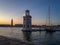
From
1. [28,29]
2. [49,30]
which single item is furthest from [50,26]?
[28,29]

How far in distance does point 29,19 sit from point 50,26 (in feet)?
74.5

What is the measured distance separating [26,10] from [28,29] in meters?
13.5

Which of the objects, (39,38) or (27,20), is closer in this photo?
(39,38)

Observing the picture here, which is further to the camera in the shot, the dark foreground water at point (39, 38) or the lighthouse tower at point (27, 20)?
the lighthouse tower at point (27, 20)

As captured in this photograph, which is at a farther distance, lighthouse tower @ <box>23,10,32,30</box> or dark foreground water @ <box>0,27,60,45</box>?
lighthouse tower @ <box>23,10,32,30</box>

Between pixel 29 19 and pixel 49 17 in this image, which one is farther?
pixel 49 17

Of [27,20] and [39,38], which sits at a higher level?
[27,20]

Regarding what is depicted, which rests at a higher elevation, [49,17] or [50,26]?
[49,17]

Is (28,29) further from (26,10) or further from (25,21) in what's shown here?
(26,10)

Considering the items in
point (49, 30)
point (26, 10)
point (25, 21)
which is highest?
point (26, 10)

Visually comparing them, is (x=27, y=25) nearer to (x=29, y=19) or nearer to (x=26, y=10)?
(x=29, y=19)

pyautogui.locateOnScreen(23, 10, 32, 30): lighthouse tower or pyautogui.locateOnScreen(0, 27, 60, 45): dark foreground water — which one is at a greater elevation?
pyautogui.locateOnScreen(23, 10, 32, 30): lighthouse tower

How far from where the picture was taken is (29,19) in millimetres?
85625

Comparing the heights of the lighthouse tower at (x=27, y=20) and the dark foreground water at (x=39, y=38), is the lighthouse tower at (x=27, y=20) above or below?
above
